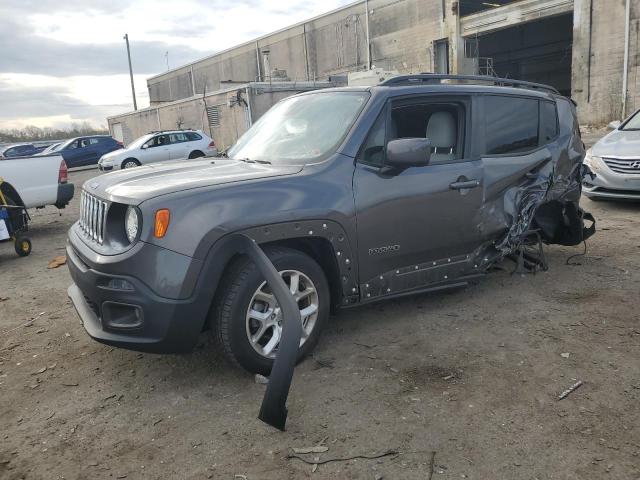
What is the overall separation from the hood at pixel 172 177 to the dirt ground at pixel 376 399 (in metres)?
1.19

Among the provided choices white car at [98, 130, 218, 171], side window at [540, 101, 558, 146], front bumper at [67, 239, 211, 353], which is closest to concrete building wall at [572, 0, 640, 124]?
white car at [98, 130, 218, 171]

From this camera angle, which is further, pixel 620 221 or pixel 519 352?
pixel 620 221

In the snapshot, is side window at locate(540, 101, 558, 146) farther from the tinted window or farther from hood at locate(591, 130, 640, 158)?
hood at locate(591, 130, 640, 158)

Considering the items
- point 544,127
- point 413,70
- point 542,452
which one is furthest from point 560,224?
point 413,70

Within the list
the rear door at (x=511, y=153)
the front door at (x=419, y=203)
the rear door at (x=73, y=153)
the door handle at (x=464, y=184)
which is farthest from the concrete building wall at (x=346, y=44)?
the door handle at (x=464, y=184)

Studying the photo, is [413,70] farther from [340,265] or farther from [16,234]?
[340,265]

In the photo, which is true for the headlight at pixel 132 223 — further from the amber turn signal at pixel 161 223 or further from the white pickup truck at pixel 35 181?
the white pickup truck at pixel 35 181

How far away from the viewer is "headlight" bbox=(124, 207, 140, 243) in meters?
2.96

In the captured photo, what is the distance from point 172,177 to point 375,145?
54.7 inches

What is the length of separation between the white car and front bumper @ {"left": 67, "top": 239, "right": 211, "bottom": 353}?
16.8m

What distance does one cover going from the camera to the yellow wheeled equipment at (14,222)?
22.4 feet

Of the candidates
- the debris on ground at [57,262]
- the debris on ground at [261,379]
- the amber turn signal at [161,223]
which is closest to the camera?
the amber turn signal at [161,223]

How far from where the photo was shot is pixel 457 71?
29.4 m

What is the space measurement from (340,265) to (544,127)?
8.82ft
